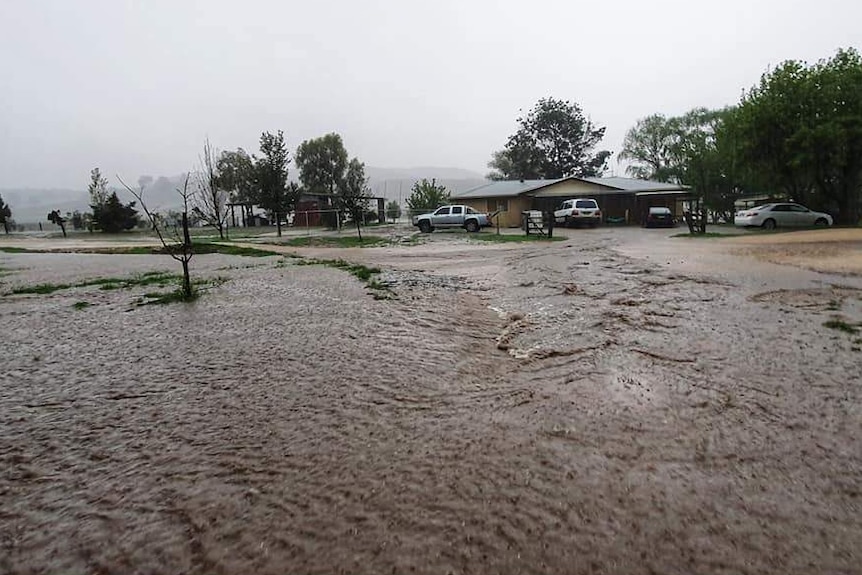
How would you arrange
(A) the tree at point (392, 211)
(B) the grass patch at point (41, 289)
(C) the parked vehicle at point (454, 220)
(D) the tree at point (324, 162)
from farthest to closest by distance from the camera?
(D) the tree at point (324, 162)
(A) the tree at point (392, 211)
(C) the parked vehicle at point (454, 220)
(B) the grass patch at point (41, 289)

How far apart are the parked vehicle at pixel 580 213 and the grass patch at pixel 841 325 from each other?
1008 inches

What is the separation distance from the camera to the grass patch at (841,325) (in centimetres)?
Answer: 549

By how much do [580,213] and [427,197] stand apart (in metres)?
15.8

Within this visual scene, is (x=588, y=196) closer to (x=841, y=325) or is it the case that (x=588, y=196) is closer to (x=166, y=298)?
(x=841, y=325)

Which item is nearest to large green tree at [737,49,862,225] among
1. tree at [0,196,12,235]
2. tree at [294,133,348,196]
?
tree at [294,133,348,196]

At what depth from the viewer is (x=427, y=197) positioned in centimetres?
4309

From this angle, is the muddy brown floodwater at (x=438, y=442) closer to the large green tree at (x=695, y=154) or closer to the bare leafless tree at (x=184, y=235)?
the bare leafless tree at (x=184, y=235)

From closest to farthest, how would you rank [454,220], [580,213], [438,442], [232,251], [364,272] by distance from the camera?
1. [438,442]
2. [364,272]
3. [232,251]
4. [454,220]
5. [580,213]

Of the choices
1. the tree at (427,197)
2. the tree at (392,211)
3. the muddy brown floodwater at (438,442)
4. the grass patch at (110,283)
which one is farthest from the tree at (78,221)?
the muddy brown floodwater at (438,442)

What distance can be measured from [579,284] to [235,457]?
7527mm

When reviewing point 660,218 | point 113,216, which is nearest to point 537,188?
point 660,218

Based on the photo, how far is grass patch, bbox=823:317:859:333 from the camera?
5.49 m

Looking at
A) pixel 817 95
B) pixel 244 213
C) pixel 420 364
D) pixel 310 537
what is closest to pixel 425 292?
pixel 420 364

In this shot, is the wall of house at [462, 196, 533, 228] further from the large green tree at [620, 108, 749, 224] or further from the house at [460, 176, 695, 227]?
the large green tree at [620, 108, 749, 224]
